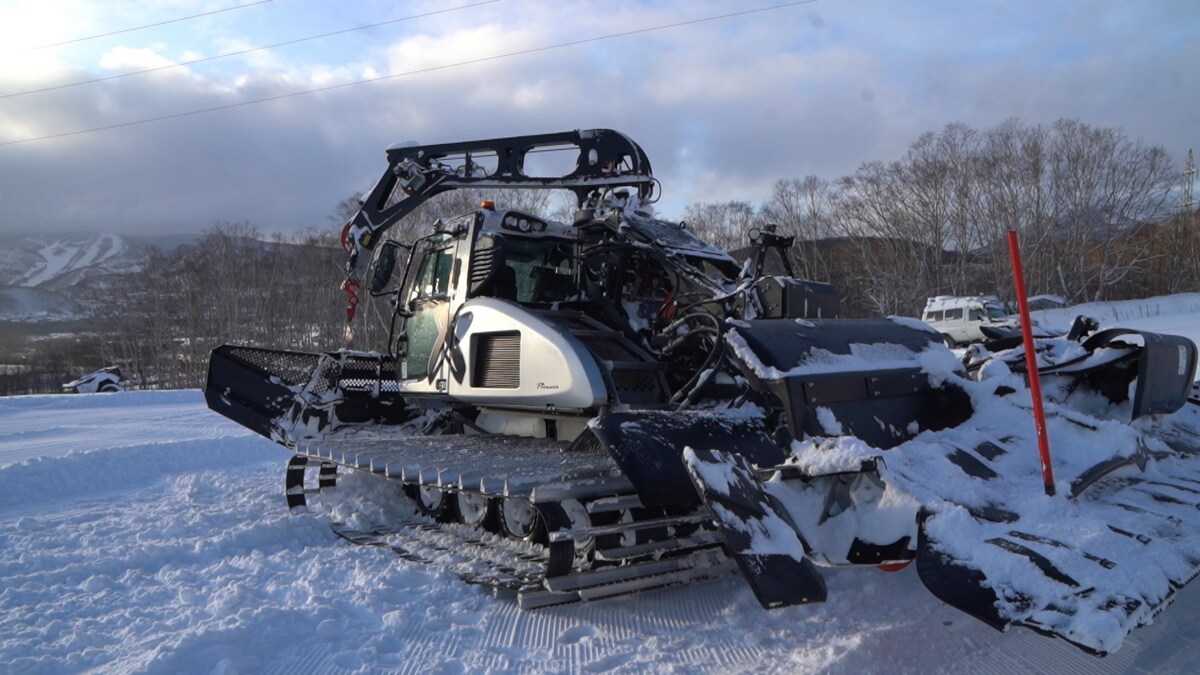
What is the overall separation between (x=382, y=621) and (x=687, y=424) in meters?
1.74

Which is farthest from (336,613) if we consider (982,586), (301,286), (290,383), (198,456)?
(301,286)

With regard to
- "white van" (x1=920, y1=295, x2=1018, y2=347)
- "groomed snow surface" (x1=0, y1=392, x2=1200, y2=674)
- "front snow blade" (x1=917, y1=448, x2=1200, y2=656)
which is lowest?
"groomed snow surface" (x1=0, y1=392, x2=1200, y2=674)

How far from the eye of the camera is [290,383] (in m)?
7.55

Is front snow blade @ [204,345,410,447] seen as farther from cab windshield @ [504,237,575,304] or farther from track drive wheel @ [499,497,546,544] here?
track drive wheel @ [499,497,546,544]

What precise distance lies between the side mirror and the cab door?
206 millimetres

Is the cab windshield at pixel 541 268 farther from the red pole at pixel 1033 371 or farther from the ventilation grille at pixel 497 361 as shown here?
the red pole at pixel 1033 371

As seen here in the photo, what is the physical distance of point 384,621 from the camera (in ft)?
12.7

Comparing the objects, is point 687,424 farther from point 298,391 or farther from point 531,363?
point 298,391

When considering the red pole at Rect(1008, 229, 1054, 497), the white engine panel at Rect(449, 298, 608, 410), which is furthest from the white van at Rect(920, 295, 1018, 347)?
the red pole at Rect(1008, 229, 1054, 497)

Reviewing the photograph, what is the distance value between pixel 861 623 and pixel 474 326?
3.39 metres

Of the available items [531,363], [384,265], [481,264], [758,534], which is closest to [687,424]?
[758,534]

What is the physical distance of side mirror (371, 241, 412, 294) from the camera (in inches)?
286

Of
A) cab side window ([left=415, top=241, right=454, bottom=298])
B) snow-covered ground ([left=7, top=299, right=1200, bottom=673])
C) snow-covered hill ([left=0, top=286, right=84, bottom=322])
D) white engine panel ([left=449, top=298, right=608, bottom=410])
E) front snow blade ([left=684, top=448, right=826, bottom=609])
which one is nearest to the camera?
front snow blade ([left=684, top=448, right=826, bottom=609])

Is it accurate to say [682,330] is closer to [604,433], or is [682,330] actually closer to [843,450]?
[604,433]
